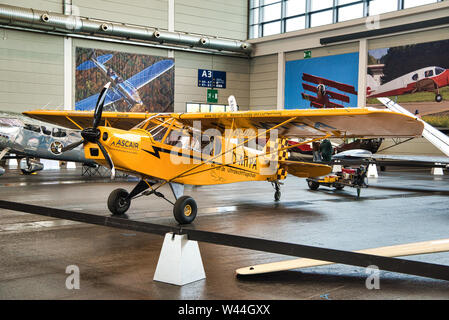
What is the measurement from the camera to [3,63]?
92.1 ft

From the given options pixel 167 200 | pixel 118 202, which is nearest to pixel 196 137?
pixel 167 200

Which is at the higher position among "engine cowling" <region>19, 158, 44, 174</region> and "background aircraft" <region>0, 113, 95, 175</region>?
"background aircraft" <region>0, 113, 95, 175</region>

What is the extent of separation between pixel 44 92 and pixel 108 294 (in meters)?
27.2

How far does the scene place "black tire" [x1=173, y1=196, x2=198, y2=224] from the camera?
29.6ft

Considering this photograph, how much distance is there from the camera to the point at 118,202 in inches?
390

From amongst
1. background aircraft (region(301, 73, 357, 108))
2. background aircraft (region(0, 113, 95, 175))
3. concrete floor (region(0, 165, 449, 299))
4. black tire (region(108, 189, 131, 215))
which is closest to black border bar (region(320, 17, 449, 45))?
background aircraft (region(301, 73, 357, 108))

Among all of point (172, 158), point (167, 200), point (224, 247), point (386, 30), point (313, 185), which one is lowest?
point (224, 247)

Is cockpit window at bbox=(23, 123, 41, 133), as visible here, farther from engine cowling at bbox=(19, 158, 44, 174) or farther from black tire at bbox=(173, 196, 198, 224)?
black tire at bbox=(173, 196, 198, 224)

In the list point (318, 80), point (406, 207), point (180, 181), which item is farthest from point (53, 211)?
point (318, 80)

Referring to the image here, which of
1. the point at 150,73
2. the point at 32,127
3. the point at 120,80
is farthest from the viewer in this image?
the point at 150,73

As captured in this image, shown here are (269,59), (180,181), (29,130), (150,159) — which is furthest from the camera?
(269,59)

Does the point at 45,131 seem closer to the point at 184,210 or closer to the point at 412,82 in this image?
the point at 184,210

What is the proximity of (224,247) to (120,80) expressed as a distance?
1074 inches

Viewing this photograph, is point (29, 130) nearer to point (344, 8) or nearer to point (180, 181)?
point (180, 181)
